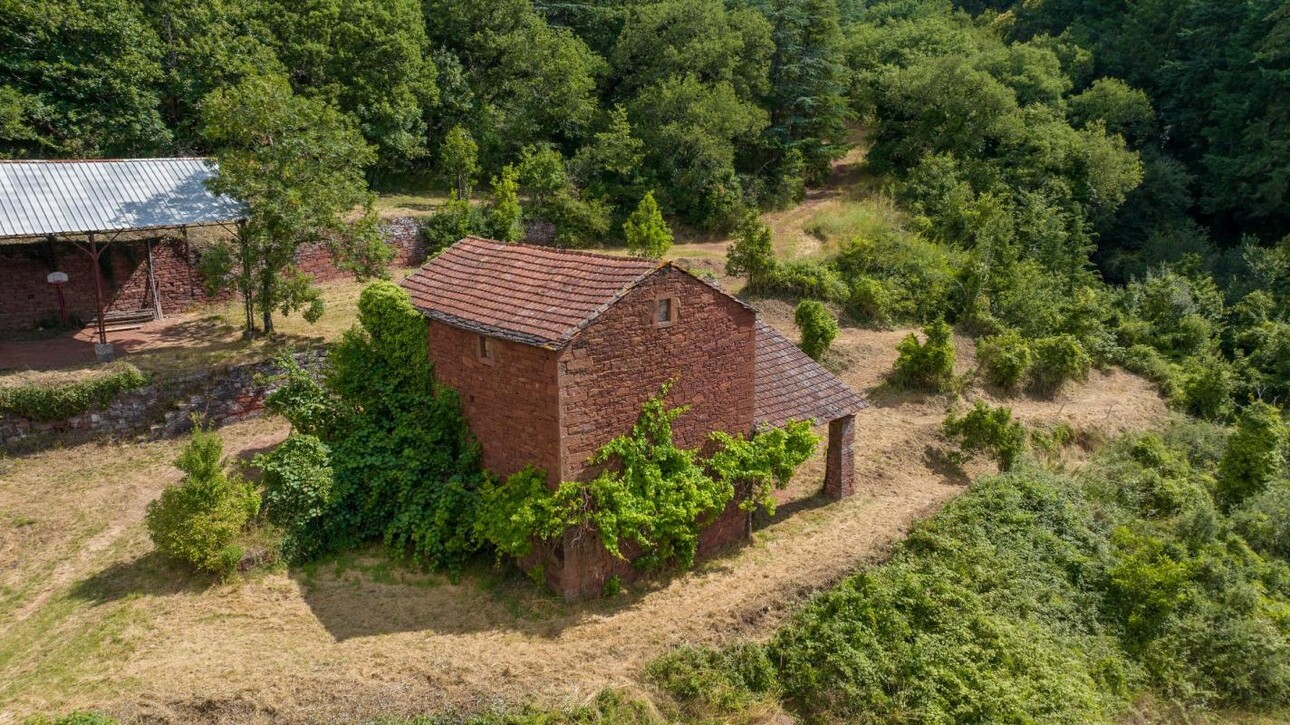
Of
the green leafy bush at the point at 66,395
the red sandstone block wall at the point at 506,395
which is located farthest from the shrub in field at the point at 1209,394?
the green leafy bush at the point at 66,395

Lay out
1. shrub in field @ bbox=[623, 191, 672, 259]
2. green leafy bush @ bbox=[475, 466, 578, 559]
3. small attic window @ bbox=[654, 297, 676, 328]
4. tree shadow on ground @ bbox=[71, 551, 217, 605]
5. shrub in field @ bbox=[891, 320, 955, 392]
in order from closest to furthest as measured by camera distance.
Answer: green leafy bush @ bbox=[475, 466, 578, 559], tree shadow on ground @ bbox=[71, 551, 217, 605], small attic window @ bbox=[654, 297, 676, 328], shrub in field @ bbox=[891, 320, 955, 392], shrub in field @ bbox=[623, 191, 672, 259]

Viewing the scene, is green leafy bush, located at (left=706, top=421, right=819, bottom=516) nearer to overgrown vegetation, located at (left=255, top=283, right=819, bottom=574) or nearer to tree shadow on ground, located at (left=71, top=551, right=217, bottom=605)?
overgrown vegetation, located at (left=255, top=283, right=819, bottom=574)

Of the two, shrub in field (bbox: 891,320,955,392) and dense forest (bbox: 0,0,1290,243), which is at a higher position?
dense forest (bbox: 0,0,1290,243)

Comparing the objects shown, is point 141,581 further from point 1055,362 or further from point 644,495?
point 1055,362

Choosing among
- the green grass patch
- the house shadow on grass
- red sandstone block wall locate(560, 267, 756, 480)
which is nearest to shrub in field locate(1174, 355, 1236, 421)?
the green grass patch

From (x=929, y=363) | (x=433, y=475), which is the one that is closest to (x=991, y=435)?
(x=929, y=363)

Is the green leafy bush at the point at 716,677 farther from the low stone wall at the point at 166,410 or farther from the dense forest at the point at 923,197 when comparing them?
the low stone wall at the point at 166,410
